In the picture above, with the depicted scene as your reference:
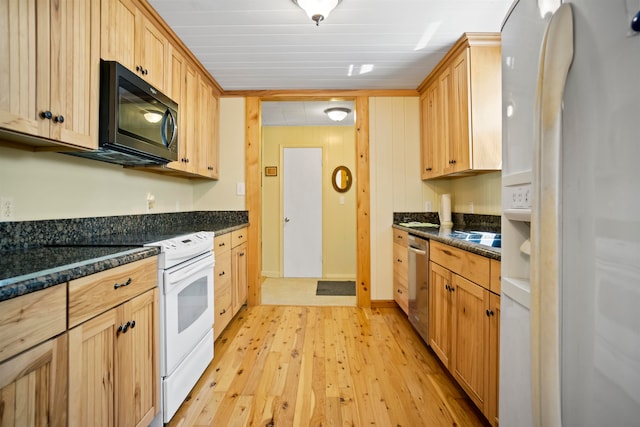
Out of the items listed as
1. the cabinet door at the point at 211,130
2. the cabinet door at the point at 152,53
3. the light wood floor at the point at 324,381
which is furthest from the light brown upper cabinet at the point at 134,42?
the light wood floor at the point at 324,381

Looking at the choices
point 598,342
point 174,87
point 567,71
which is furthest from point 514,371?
point 174,87

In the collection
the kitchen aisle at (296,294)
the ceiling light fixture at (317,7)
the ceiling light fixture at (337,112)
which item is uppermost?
Answer: the ceiling light fixture at (337,112)

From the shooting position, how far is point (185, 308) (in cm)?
165

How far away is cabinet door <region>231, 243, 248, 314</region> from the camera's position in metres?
2.72

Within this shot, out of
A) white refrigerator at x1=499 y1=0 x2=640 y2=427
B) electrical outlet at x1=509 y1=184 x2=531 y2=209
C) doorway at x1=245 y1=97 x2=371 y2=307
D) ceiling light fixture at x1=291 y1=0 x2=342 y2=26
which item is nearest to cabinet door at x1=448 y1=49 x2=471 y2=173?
doorway at x1=245 y1=97 x2=371 y2=307

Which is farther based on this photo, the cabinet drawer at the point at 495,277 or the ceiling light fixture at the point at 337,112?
the ceiling light fixture at the point at 337,112

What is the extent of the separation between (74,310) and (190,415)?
98cm

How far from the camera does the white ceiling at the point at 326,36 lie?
73.9 inches

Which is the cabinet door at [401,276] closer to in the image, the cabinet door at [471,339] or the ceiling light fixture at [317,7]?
the cabinet door at [471,339]

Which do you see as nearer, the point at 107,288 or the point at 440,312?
the point at 107,288

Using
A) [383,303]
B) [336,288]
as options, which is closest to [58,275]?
[383,303]

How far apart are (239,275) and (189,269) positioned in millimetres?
1247

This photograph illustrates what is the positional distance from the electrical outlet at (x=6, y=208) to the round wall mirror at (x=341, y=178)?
11.9ft

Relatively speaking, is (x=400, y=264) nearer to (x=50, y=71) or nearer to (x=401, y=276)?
(x=401, y=276)
